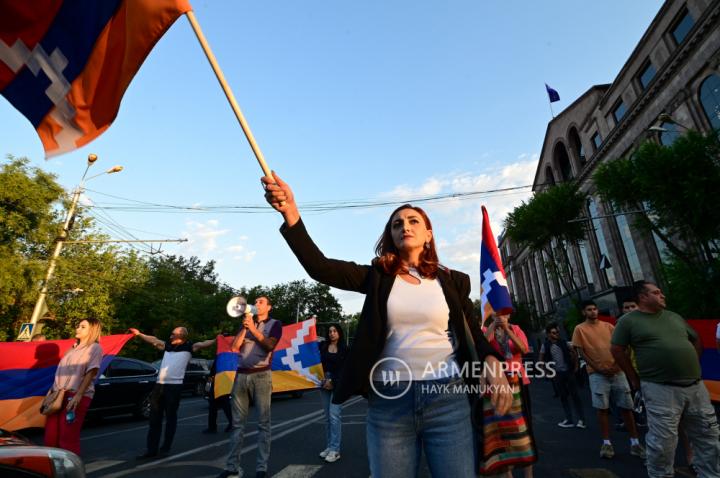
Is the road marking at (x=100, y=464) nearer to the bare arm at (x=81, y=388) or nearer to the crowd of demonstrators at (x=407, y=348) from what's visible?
the bare arm at (x=81, y=388)

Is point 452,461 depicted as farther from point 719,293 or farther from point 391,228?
point 719,293

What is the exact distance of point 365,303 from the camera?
2.07 m

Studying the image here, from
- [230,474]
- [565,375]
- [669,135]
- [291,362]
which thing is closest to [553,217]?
[669,135]

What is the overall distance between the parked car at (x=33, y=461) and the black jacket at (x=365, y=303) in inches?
73.5

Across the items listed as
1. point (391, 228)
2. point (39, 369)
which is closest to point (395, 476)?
point (391, 228)

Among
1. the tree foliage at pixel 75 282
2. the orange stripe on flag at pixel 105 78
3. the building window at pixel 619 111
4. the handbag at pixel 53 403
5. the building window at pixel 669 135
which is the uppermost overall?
the building window at pixel 619 111

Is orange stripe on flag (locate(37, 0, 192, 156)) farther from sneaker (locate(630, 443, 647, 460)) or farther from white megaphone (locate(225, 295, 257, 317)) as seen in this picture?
sneaker (locate(630, 443, 647, 460))

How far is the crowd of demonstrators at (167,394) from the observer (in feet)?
20.0

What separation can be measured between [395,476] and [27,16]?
143 inches

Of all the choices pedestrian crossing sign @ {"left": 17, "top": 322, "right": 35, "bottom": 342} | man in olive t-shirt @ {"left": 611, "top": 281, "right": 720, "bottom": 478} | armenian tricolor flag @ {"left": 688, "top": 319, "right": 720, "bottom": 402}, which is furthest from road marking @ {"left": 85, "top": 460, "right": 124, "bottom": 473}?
armenian tricolor flag @ {"left": 688, "top": 319, "right": 720, "bottom": 402}

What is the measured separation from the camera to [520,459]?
188 cm

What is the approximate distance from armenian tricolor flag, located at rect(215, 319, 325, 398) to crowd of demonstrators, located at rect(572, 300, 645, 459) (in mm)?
5094

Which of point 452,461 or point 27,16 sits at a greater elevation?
point 27,16

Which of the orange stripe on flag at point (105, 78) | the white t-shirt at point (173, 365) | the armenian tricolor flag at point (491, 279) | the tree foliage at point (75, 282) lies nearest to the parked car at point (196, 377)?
the tree foliage at point (75, 282)
